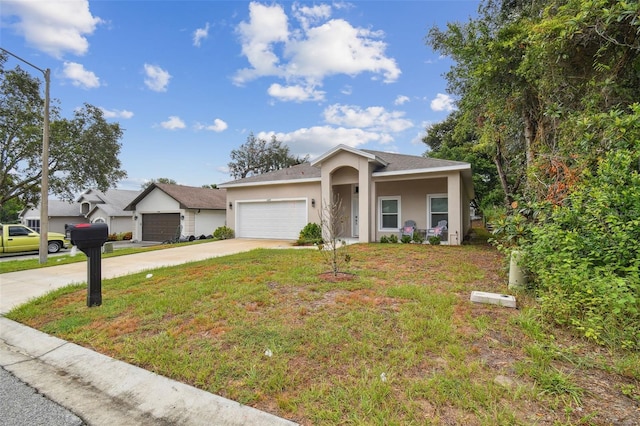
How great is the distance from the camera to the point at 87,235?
485cm

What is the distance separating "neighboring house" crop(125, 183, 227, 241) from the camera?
20.1 m

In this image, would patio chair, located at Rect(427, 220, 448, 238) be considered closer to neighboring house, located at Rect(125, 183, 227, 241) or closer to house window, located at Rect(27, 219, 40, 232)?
neighboring house, located at Rect(125, 183, 227, 241)

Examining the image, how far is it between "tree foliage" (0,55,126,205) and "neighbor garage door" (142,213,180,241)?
484cm

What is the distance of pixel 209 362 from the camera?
3.11 m

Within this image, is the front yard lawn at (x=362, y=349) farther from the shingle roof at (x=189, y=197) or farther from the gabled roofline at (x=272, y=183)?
the shingle roof at (x=189, y=197)

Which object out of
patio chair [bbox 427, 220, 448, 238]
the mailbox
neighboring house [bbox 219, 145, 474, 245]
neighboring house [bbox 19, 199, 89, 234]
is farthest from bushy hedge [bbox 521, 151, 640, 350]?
neighboring house [bbox 19, 199, 89, 234]

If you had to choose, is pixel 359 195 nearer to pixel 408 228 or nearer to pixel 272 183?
pixel 408 228

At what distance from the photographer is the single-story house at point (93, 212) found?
83.2 feet

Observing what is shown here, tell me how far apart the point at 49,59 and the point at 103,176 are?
13.0 meters

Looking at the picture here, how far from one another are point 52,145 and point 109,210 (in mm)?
7016

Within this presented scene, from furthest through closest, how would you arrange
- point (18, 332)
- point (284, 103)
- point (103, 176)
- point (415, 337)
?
point (103, 176)
point (284, 103)
point (18, 332)
point (415, 337)

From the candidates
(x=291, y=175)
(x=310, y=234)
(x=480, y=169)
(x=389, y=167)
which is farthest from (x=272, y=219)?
(x=480, y=169)

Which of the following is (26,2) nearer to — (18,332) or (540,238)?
(18,332)

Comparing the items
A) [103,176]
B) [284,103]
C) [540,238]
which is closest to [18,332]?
[540,238]
